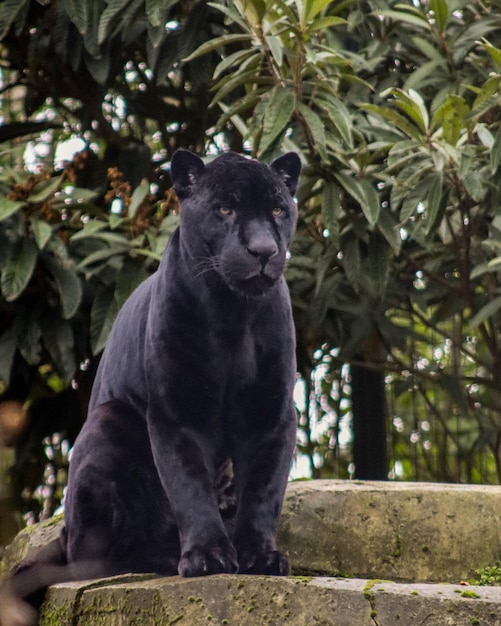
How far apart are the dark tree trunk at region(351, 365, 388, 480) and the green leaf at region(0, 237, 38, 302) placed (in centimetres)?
160

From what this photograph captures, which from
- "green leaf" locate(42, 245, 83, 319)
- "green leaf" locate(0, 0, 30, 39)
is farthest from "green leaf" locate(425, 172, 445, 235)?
"green leaf" locate(0, 0, 30, 39)

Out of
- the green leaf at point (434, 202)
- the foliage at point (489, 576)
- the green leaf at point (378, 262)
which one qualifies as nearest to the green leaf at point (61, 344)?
the green leaf at point (378, 262)

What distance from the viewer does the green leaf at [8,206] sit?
4254 millimetres

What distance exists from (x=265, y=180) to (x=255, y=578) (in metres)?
0.97

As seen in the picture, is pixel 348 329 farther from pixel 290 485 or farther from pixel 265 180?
pixel 265 180

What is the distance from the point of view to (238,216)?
267 cm

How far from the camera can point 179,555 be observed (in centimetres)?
295

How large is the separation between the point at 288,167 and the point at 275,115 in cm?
117

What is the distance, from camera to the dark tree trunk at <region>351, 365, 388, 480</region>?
486 cm

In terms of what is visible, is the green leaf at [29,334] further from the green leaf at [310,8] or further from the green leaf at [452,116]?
the green leaf at [452,116]

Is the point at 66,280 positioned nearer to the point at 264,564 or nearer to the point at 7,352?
the point at 7,352

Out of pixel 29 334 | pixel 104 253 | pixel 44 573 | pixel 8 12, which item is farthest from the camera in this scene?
pixel 8 12

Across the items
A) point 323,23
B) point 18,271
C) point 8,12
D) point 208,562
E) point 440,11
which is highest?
point 8,12

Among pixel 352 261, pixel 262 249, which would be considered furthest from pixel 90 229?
pixel 262 249
